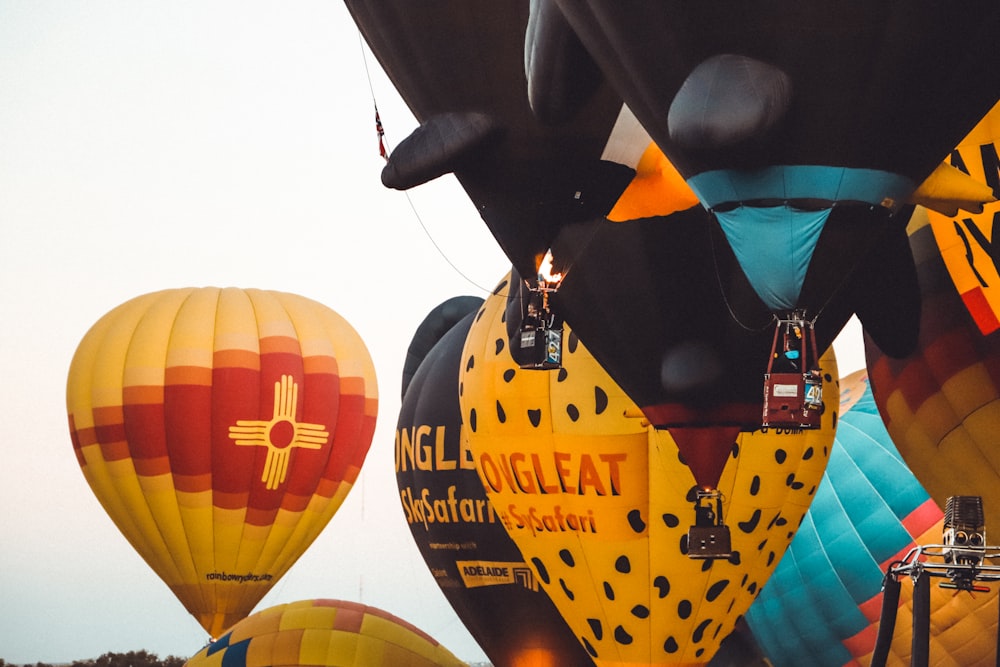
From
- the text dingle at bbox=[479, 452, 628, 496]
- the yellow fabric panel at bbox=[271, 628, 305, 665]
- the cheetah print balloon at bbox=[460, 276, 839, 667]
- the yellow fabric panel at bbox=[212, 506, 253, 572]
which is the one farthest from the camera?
the yellow fabric panel at bbox=[212, 506, 253, 572]

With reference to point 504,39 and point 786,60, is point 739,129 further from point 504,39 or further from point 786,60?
point 504,39

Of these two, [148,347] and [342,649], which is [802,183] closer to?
[342,649]

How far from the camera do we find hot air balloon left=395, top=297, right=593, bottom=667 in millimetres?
11453

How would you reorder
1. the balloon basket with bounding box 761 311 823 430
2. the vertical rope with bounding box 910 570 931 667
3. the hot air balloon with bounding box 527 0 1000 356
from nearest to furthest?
the vertical rope with bounding box 910 570 931 667
the hot air balloon with bounding box 527 0 1000 356
the balloon basket with bounding box 761 311 823 430

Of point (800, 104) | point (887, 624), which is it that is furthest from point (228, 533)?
point (887, 624)

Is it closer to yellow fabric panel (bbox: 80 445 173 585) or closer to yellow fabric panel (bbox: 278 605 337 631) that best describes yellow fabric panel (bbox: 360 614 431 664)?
yellow fabric panel (bbox: 278 605 337 631)

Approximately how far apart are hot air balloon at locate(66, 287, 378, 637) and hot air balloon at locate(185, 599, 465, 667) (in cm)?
366

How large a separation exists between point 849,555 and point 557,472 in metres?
3.30

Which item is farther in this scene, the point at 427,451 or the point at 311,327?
the point at 311,327

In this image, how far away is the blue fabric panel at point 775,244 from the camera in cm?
553

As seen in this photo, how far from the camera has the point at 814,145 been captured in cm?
541

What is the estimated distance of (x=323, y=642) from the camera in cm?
1104

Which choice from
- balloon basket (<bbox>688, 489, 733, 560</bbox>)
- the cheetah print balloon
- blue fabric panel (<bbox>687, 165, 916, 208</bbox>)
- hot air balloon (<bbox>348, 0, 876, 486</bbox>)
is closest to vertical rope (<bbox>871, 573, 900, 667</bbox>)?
blue fabric panel (<bbox>687, 165, 916, 208</bbox>)

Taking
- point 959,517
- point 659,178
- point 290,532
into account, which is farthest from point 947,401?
point 290,532
